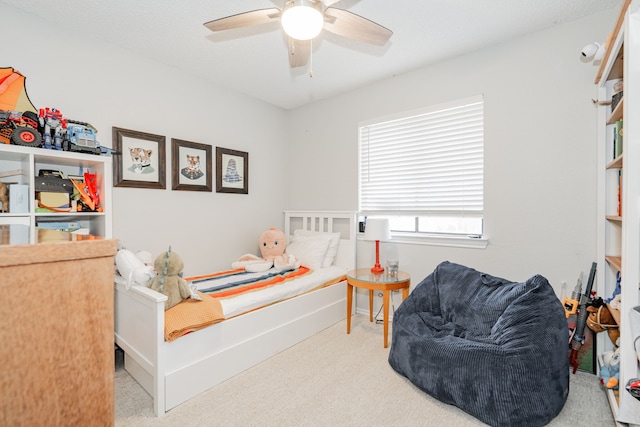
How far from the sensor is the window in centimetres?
271

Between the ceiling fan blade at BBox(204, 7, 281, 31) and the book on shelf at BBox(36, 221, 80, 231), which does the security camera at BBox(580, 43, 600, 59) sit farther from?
the book on shelf at BBox(36, 221, 80, 231)

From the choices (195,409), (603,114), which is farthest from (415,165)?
(195,409)

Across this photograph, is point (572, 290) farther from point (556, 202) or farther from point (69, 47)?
point (69, 47)

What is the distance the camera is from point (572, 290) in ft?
7.49

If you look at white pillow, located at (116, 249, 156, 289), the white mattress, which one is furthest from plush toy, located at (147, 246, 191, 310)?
the white mattress

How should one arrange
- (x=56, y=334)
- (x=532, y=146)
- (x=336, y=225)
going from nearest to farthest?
1. (x=56, y=334)
2. (x=532, y=146)
3. (x=336, y=225)

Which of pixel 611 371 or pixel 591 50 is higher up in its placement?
pixel 591 50

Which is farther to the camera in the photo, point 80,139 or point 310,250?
point 310,250

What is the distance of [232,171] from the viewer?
346cm

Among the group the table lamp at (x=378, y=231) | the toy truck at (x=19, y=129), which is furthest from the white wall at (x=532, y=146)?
the toy truck at (x=19, y=129)

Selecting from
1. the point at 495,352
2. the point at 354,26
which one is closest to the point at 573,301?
the point at 495,352

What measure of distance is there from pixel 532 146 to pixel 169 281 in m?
2.80

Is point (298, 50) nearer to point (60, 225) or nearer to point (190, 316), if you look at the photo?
point (190, 316)

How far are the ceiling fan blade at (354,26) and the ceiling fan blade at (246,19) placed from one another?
29 cm
